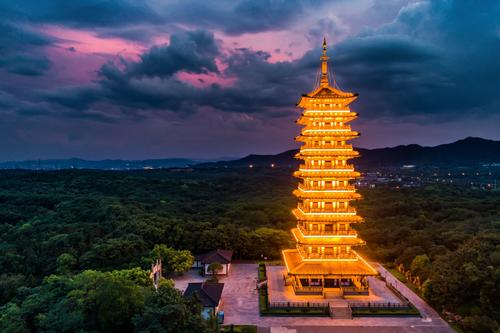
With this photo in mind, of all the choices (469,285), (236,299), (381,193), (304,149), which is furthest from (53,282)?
(381,193)

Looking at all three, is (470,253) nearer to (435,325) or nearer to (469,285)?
(469,285)

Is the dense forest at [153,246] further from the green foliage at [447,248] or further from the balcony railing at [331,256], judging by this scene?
the balcony railing at [331,256]

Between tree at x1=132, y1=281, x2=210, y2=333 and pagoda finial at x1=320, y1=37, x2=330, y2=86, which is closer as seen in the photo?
tree at x1=132, y1=281, x2=210, y2=333

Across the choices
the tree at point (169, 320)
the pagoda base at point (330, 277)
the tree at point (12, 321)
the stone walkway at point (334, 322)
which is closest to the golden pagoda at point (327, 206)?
the pagoda base at point (330, 277)

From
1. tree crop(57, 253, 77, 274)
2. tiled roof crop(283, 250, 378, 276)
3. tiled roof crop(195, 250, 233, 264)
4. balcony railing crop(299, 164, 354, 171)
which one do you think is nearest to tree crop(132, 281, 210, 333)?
tiled roof crop(283, 250, 378, 276)

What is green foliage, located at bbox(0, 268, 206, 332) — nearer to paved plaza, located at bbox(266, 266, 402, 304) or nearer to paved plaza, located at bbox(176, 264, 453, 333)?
paved plaza, located at bbox(176, 264, 453, 333)

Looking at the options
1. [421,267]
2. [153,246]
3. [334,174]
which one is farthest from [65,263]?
[421,267]
